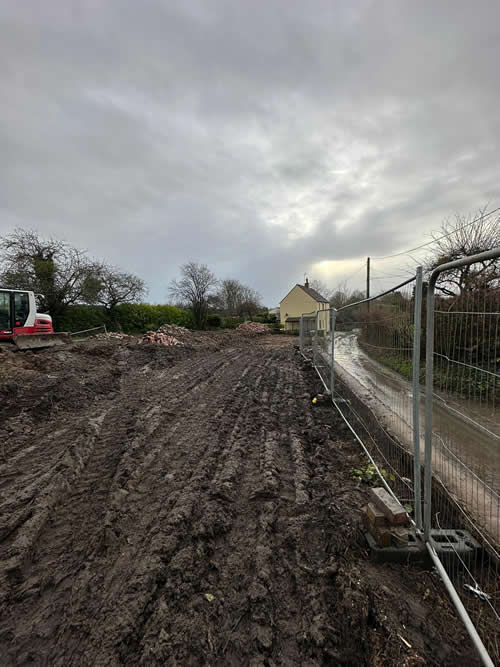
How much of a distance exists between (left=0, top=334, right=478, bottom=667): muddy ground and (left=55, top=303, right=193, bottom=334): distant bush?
18.7 metres

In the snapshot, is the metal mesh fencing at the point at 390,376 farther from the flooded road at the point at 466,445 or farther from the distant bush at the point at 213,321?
the distant bush at the point at 213,321

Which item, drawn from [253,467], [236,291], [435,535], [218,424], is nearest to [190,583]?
[253,467]

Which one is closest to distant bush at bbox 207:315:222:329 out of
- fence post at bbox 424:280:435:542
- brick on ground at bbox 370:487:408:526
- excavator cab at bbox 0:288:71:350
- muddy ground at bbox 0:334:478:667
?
excavator cab at bbox 0:288:71:350

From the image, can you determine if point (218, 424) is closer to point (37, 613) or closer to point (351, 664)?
point (37, 613)

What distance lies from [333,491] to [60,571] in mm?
2344

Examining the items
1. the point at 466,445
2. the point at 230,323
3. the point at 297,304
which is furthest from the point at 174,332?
the point at 297,304

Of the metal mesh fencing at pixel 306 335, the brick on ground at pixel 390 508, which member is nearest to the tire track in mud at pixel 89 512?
the brick on ground at pixel 390 508

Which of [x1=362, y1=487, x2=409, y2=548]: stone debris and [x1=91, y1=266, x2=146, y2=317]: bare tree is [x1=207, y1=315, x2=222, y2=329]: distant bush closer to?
[x1=91, y1=266, x2=146, y2=317]: bare tree

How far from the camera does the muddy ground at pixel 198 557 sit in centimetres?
147

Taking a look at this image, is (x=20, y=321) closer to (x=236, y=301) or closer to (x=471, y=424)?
(x=471, y=424)

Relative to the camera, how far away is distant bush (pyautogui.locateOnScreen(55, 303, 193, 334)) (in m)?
20.5

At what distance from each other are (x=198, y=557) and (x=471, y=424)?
208cm

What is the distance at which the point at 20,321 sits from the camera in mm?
10062

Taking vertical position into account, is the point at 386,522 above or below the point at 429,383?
below
